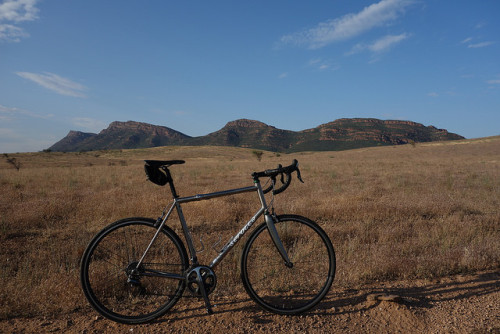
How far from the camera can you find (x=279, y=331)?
2.88 meters

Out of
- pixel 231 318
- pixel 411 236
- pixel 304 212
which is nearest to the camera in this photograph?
pixel 231 318

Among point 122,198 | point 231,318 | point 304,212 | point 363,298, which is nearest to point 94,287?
point 231,318

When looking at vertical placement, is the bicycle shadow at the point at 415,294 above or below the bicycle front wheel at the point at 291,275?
below

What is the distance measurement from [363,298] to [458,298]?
1196 mm

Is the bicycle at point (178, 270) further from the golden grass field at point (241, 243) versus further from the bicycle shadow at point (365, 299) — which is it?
the golden grass field at point (241, 243)

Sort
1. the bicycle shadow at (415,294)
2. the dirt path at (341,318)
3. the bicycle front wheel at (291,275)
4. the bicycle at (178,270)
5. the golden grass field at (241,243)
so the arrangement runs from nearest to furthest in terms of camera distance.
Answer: the dirt path at (341,318) < the bicycle at (178,270) < the bicycle front wheel at (291,275) < the bicycle shadow at (415,294) < the golden grass field at (241,243)

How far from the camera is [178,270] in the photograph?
10.6ft

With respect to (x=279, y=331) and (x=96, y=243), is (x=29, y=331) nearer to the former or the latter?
(x=96, y=243)

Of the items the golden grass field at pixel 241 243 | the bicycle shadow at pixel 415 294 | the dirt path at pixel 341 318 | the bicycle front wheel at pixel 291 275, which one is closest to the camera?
the dirt path at pixel 341 318

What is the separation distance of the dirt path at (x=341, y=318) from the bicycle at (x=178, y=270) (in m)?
0.14

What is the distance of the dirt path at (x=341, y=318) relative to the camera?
2900 mm

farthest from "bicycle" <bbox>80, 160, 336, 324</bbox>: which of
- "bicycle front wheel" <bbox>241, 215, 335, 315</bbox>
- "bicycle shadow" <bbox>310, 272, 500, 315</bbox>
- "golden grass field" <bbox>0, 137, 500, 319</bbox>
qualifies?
"golden grass field" <bbox>0, 137, 500, 319</bbox>

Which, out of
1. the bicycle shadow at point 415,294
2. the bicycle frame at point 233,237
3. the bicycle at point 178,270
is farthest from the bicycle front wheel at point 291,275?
the bicycle shadow at point 415,294

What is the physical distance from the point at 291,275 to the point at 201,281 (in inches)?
54.0
